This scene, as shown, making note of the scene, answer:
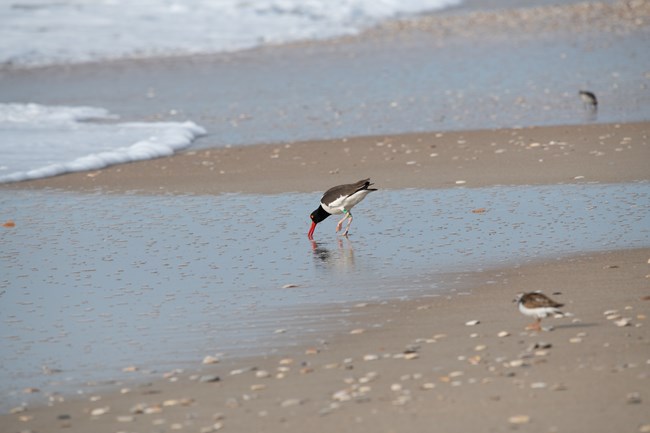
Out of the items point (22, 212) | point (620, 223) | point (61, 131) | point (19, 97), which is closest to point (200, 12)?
point (19, 97)

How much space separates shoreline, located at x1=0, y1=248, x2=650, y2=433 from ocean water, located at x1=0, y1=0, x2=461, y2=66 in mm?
21337

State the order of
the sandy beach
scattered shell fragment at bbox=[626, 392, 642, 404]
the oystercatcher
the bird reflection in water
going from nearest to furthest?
scattered shell fragment at bbox=[626, 392, 642, 404] → the sandy beach → the bird reflection in water → the oystercatcher

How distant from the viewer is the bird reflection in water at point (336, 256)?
9.09 meters

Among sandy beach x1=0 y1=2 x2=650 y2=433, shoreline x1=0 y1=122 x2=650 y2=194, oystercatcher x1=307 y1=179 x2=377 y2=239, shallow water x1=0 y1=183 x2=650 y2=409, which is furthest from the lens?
shoreline x1=0 y1=122 x2=650 y2=194

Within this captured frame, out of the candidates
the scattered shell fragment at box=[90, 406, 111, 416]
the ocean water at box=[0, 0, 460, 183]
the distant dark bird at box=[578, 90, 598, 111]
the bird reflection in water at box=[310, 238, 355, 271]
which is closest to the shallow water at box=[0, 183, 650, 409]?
the bird reflection in water at box=[310, 238, 355, 271]

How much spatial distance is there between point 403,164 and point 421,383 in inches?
287

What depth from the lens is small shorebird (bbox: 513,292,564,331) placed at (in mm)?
6668

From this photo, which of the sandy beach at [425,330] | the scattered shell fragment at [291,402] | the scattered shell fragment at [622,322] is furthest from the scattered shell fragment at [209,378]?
the scattered shell fragment at [622,322]

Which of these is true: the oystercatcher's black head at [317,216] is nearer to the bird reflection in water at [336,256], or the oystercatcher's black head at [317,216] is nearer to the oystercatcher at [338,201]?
the oystercatcher at [338,201]

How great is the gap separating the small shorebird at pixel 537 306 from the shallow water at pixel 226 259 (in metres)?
1.23

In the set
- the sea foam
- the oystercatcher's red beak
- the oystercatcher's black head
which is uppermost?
the sea foam

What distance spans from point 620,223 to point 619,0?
23.6 meters

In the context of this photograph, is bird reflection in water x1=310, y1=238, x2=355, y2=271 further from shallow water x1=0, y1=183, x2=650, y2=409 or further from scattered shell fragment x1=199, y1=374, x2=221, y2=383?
scattered shell fragment x1=199, y1=374, x2=221, y2=383

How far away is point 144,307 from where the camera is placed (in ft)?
26.3
